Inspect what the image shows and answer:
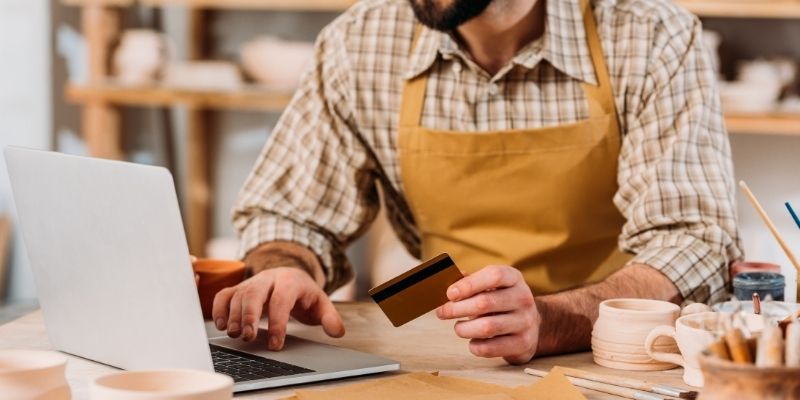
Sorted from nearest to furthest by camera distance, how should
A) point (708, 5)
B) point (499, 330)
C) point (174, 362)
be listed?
1. point (174, 362)
2. point (499, 330)
3. point (708, 5)

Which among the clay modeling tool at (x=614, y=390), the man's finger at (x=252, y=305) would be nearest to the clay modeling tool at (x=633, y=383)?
the clay modeling tool at (x=614, y=390)

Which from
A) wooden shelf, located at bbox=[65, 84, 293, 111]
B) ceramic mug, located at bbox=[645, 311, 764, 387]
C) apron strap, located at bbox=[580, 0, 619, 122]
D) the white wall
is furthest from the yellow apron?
the white wall

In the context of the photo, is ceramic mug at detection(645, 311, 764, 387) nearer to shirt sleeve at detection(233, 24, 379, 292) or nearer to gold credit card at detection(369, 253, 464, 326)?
gold credit card at detection(369, 253, 464, 326)

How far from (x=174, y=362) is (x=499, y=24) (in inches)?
39.6

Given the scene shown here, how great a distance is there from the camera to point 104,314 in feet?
4.15

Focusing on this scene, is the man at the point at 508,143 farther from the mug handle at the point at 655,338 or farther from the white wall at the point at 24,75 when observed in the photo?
the white wall at the point at 24,75

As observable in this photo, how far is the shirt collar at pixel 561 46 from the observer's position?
6.40 feet

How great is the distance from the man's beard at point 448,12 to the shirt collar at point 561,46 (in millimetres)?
65

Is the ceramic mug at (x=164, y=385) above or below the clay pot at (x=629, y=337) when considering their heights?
above

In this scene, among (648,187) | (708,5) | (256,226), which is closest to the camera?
(648,187)

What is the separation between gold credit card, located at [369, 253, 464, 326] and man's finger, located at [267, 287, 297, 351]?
170 millimetres

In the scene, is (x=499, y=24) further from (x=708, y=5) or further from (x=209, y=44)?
(x=209, y=44)

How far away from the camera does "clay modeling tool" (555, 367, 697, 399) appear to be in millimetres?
1194

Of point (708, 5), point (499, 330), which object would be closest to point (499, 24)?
point (499, 330)
